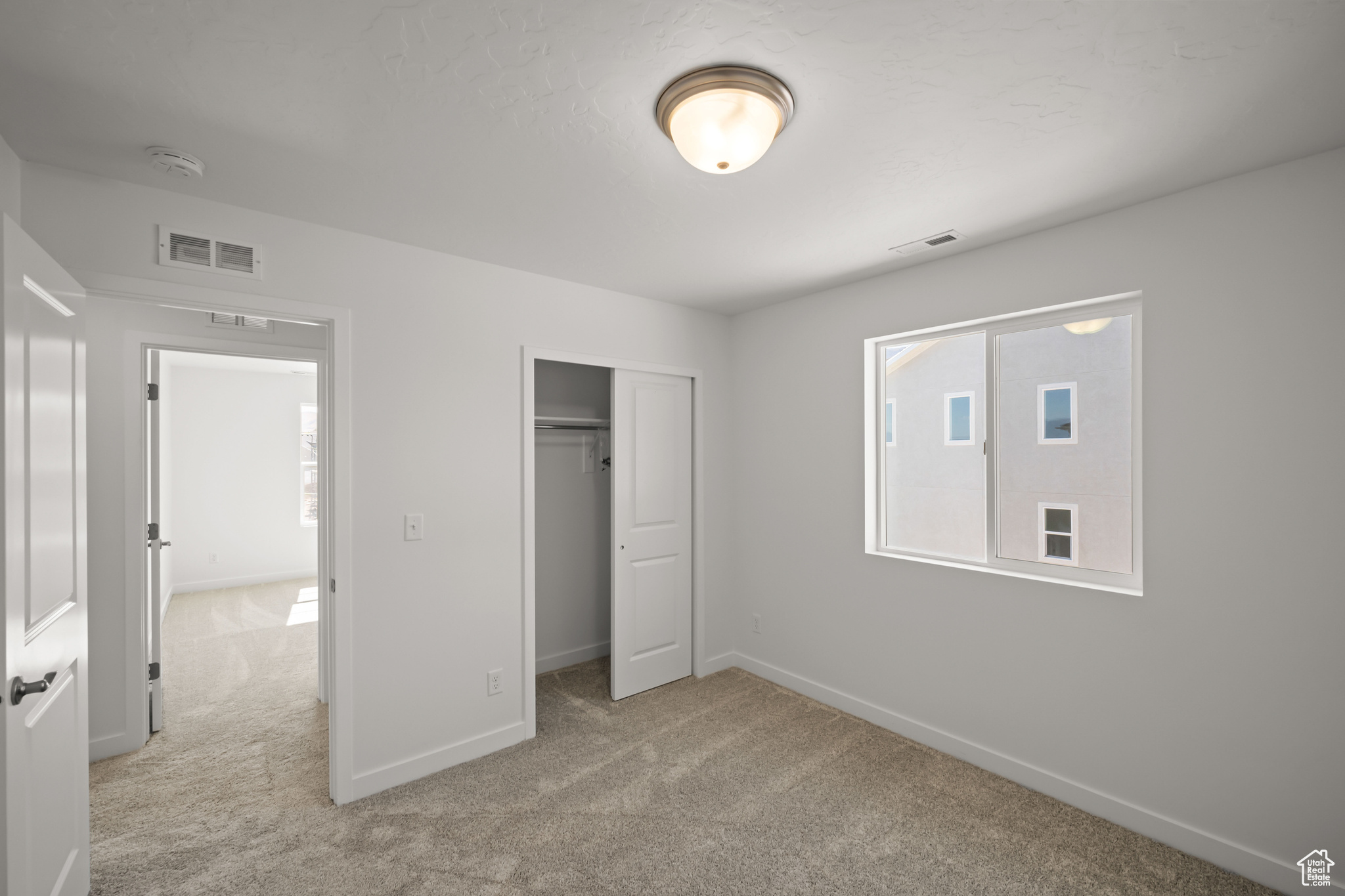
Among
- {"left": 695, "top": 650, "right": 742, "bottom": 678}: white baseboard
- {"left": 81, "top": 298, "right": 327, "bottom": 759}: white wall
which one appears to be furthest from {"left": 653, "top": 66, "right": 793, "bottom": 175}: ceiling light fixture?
{"left": 695, "top": 650, "right": 742, "bottom": 678}: white baseboard

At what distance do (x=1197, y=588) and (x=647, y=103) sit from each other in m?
2.56

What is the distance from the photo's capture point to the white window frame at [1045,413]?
8.55ft

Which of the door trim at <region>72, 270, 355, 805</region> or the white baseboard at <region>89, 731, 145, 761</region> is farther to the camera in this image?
the white baseboard at <region>89, 731, 145, 761</region>

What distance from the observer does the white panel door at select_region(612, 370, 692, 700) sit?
11.9 ft

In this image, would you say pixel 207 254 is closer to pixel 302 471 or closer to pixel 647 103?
pixel 647 103

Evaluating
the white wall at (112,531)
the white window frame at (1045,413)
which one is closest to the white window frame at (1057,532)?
the white window frame at (1045,413)

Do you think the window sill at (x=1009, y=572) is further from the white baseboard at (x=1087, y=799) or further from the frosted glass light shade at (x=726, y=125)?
the frosted glass light shade at (x=726, y=125)

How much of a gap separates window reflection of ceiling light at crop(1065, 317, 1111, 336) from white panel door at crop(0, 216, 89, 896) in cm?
356

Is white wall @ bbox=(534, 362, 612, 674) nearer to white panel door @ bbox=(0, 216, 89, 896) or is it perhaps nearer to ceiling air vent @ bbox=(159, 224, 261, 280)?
ceiling air vent @ bbox=(159, 224, 261, 280)

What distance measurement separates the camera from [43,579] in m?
1.64

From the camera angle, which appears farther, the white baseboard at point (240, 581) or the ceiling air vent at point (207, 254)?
the white baseboard at point (240, 581)

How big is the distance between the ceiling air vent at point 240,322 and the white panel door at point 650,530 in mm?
2049

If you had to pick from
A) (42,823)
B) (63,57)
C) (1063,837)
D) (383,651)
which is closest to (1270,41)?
(1063,837)

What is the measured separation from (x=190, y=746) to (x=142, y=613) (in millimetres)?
715
